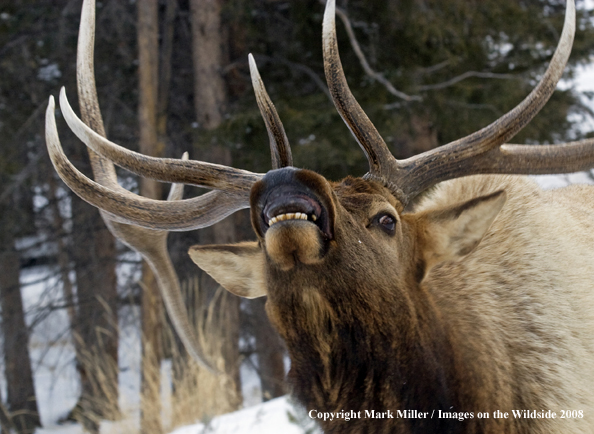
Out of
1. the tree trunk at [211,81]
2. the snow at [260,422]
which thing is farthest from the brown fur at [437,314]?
the tree trunk at [211,81]

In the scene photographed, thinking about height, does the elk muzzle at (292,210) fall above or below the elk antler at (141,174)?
below

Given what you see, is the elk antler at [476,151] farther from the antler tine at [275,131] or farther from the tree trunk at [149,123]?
the tree trunk at [149,123]

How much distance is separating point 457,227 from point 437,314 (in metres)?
0.34

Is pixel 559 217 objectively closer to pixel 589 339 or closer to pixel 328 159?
pixel 589 339

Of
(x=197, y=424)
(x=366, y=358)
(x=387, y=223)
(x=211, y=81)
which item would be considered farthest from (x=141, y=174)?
(x=211, y=81)

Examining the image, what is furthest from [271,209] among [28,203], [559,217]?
[28,203]

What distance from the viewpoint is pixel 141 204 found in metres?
2.28

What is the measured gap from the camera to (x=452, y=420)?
207cm

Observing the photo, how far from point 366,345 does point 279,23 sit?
6892mm

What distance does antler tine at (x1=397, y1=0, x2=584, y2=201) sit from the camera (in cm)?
230

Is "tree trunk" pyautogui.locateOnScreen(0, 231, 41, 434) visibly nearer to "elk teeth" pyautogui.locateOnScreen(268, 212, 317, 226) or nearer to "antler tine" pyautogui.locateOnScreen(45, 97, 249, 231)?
"antler tine" pyautogui.locateOnScreen(45, 97, 249, 231)

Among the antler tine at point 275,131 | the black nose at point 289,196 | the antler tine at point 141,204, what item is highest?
the antler tine at point 275,131

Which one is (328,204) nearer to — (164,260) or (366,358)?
(366,358)

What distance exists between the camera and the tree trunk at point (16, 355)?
9250 millimetres
